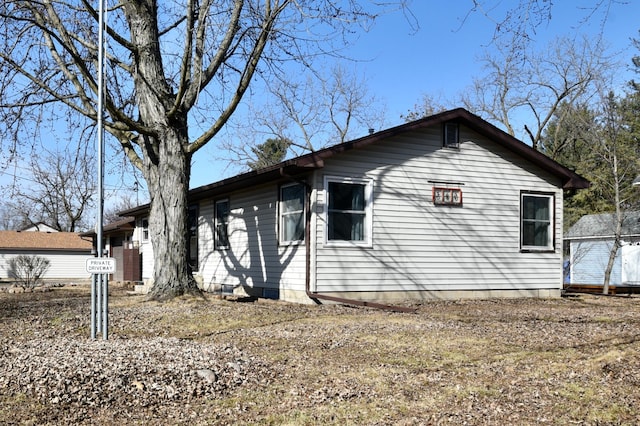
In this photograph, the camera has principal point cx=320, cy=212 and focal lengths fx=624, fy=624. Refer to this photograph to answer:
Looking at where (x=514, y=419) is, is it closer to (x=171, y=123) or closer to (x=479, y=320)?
(x=479, y=320)

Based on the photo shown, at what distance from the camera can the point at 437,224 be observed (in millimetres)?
13852

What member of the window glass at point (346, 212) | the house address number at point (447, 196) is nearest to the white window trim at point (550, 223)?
the house address number at point (447, 196)

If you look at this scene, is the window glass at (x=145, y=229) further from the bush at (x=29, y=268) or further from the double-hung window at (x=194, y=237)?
the double-hung window at (x=194, y=237)

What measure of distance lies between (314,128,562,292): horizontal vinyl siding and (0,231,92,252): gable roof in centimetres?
3082

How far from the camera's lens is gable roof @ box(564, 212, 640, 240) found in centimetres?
2453

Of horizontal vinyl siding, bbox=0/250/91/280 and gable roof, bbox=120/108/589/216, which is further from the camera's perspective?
horizontal vinyl siding, bbox=0/250/91/280

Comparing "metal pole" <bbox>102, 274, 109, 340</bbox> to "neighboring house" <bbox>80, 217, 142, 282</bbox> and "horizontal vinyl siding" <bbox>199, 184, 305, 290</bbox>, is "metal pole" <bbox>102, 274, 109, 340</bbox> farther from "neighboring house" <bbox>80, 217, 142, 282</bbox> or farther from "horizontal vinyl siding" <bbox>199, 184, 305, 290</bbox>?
"neighboring house" <bbox>80, 217, 142, 282</bbox>

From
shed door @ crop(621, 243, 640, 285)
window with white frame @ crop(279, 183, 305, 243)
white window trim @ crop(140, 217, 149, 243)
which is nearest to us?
window with white frame @ crop(279, 183, 305, 243)

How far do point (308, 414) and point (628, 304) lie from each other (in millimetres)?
10797

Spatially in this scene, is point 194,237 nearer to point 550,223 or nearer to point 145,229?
point 145,229

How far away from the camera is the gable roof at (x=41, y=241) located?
39.9m

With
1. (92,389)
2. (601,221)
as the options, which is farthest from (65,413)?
(601,221)

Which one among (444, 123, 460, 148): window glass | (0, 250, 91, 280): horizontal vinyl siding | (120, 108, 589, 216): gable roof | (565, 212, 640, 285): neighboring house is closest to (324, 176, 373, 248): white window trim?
(120, 108, 589, 216): gable roof

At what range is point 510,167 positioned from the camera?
48.6ft
